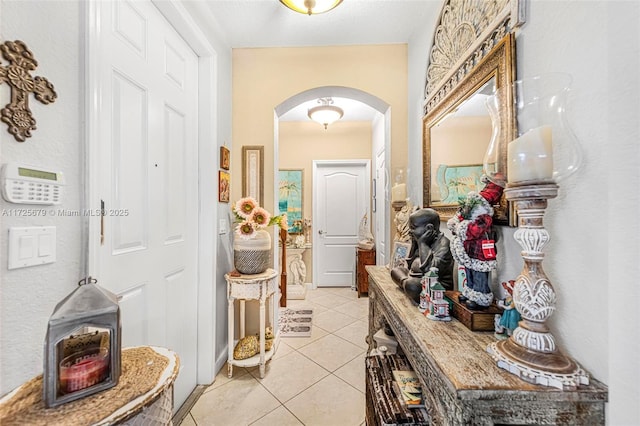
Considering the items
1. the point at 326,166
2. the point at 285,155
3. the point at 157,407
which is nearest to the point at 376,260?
the point at 326,166

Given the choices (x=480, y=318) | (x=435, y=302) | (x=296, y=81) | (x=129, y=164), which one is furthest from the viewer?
(x=296, y=81)

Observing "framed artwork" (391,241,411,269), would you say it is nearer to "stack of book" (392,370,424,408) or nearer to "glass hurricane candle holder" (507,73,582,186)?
"stack of book" (392,370,424,408)

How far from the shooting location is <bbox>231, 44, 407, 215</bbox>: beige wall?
85.2 inches

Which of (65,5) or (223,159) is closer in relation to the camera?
(65,5)

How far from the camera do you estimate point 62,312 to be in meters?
0.65

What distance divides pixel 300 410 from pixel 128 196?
1604 mm

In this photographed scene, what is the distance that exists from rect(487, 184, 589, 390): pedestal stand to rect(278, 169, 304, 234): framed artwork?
11.8 feet

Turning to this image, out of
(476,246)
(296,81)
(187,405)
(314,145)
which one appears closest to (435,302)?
(476,246)

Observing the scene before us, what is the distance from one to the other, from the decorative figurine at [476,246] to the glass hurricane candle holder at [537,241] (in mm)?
240

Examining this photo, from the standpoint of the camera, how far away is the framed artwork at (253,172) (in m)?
2.21

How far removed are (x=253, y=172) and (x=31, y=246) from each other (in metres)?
1.54

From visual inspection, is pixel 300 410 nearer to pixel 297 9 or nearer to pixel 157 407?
pixel 157 407

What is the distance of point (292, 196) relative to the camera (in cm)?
419

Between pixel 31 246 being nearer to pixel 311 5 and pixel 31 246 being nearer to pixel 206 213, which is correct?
pixel 206 213
